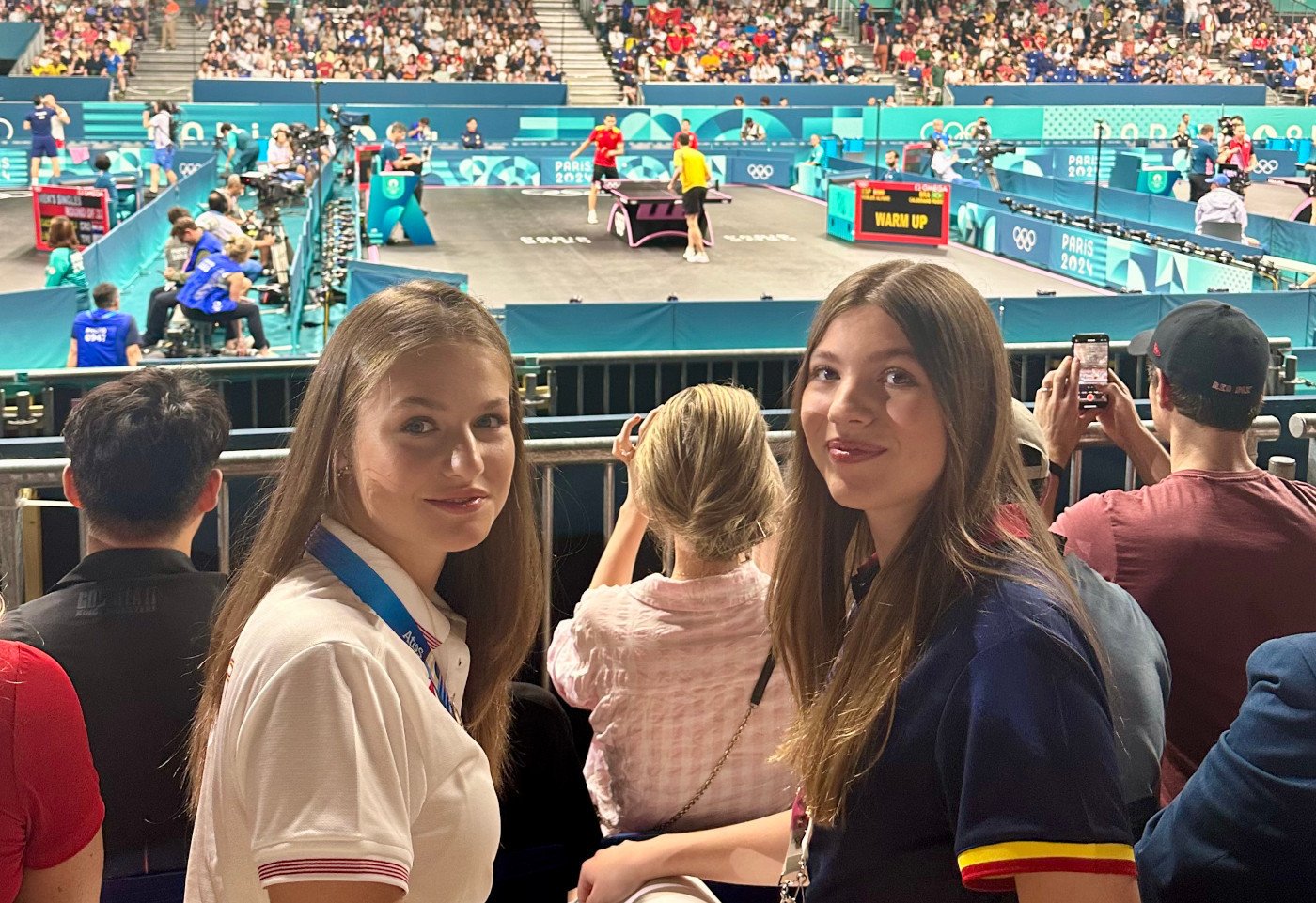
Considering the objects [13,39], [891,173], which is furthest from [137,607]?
[13,39]

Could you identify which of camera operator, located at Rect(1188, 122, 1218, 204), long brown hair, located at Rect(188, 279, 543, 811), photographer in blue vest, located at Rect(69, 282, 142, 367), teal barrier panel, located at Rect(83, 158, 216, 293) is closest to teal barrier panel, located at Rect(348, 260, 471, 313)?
photographer in blue vest, located at Rect(69, 282, 142, 367)

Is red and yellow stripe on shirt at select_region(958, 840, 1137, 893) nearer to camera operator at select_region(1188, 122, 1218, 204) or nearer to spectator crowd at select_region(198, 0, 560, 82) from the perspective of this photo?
camera operator at select_region(1188, 122, 1218, 204)

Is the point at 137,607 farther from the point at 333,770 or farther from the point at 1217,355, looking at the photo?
the point at 1217,355

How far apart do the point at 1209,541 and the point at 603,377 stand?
7.05 meters

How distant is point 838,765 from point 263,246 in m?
18.0

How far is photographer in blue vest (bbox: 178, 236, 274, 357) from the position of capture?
1414 centimetres

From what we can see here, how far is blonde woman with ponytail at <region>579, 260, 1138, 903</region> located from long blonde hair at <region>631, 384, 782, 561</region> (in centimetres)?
68

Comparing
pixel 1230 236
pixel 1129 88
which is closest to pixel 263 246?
pixel 1230 236

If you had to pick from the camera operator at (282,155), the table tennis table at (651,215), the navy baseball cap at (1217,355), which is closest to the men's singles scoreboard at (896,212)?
the table tennis table at (651,215)

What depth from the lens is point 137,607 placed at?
3.25 m

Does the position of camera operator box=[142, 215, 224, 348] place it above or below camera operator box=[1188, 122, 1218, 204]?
below

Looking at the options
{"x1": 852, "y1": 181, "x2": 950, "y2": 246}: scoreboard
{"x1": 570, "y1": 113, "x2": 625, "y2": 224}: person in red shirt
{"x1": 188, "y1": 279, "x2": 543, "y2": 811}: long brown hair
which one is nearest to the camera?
{"x1": 188, "y1": 279, "x2": 543, "y2": 811}: long brown hair

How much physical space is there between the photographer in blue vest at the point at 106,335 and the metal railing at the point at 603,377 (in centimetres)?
328

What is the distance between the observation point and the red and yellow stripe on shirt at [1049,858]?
176 centimetres
